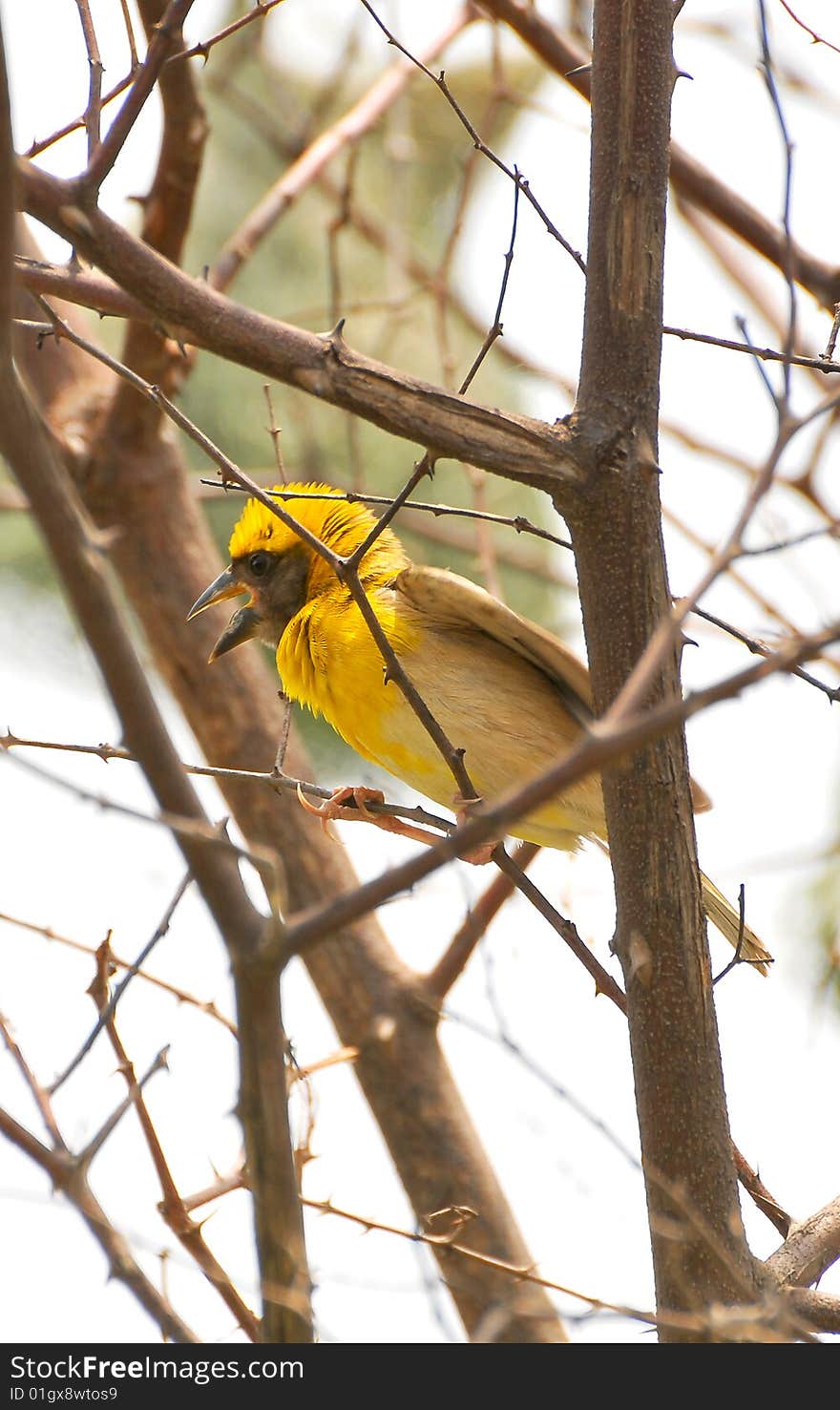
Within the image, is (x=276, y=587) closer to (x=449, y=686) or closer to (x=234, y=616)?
(x=234, y=616)

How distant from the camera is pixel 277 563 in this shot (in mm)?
4363

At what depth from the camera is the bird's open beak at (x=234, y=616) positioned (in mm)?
4387

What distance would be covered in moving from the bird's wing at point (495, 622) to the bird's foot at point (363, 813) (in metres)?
0.57

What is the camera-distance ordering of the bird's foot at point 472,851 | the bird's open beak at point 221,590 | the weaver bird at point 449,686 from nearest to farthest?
the bird's foot at point 472,851 < the weaver bird at point 449,686 < the bird's open beak at point 221,590

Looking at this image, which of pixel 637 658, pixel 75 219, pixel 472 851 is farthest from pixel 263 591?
pixel 75 219

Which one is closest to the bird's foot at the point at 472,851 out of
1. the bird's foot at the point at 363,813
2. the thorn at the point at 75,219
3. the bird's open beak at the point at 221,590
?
the bird's foot at the point at 363,813

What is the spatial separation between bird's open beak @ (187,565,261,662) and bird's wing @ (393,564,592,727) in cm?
64

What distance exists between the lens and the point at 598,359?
97.4 inches

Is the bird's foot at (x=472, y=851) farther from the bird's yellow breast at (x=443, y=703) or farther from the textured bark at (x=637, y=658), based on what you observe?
the textured bark at (x=637, y=658)

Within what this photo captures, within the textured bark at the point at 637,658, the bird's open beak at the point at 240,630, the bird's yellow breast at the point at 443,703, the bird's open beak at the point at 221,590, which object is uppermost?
the bird's open beak at the point at 221,590

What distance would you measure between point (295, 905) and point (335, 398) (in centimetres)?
276

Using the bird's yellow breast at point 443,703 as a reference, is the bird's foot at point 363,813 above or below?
below

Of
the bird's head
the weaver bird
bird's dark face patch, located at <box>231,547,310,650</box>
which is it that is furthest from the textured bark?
bird's dark face patch, located at <box>231,547,310,650</box>
